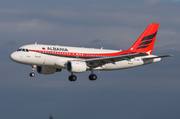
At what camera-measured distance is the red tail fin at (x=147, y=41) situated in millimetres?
65875

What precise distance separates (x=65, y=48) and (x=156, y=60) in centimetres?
1734

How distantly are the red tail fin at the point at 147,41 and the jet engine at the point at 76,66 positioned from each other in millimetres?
11966

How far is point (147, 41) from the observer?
66.7 metres

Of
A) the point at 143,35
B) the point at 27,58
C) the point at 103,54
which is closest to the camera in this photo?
the point at 27,58

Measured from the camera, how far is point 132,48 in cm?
6550

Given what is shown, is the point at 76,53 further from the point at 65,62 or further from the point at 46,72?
the point at 46,72

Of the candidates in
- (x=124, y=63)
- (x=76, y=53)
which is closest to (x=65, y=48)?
(x=76, y=53)

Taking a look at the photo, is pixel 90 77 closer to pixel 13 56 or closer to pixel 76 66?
pixel 76 66

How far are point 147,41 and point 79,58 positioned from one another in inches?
590

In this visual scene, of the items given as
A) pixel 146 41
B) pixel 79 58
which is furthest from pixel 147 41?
pixel 79 58

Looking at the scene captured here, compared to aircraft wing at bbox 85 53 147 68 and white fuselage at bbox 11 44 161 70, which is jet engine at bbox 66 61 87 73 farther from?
aircraft wing at bbox 85 53 147 68

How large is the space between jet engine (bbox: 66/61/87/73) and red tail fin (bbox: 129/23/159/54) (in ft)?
39.3

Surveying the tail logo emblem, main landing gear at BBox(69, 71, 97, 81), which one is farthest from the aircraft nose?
the tail logo emblem

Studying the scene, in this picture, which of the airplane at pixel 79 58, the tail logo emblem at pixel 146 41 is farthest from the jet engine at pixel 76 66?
the tail logo emblem at pixel 146 41
